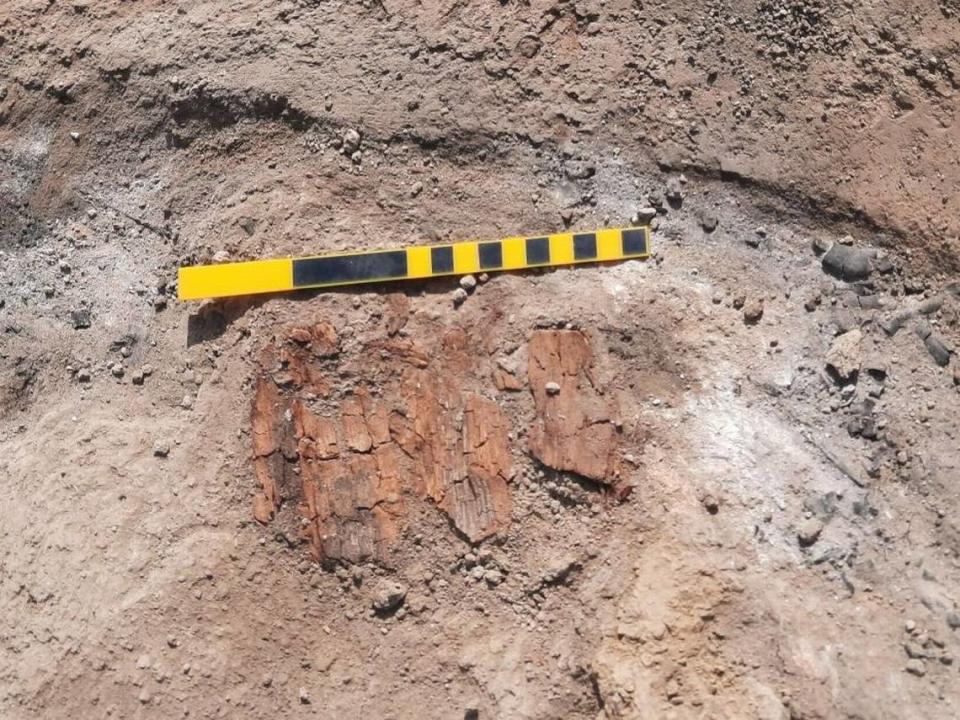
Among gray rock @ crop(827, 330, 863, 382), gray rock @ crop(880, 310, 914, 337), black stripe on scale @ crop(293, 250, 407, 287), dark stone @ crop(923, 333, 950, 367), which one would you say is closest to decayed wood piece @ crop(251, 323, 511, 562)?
black stripe on scale @ crop(293, 250, 407, 287)

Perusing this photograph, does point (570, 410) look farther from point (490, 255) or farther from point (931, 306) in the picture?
point (931, 306)

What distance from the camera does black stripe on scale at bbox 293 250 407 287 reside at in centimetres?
532

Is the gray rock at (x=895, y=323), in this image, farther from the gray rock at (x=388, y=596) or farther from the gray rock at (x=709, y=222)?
the gray rock at (x=388, y=596)

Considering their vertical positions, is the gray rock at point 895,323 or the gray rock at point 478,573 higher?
the gray rock at point 895,323

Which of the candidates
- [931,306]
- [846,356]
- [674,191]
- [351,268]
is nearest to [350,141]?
[351,268]

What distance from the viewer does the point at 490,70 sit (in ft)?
17.8

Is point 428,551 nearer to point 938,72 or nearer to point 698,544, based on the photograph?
point 698,544

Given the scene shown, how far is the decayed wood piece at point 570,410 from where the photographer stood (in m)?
4.95

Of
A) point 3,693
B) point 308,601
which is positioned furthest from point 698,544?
point 3,693

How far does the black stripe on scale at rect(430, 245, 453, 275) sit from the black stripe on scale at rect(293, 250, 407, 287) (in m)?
0.17

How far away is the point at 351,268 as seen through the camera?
5.33m

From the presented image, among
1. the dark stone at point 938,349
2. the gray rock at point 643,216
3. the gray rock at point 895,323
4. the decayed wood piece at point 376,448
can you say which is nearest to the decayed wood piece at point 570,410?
the decayed wood piece at point 376,448

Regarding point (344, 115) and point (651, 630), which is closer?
point (651, 630)

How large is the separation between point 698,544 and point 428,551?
4.84 ft
